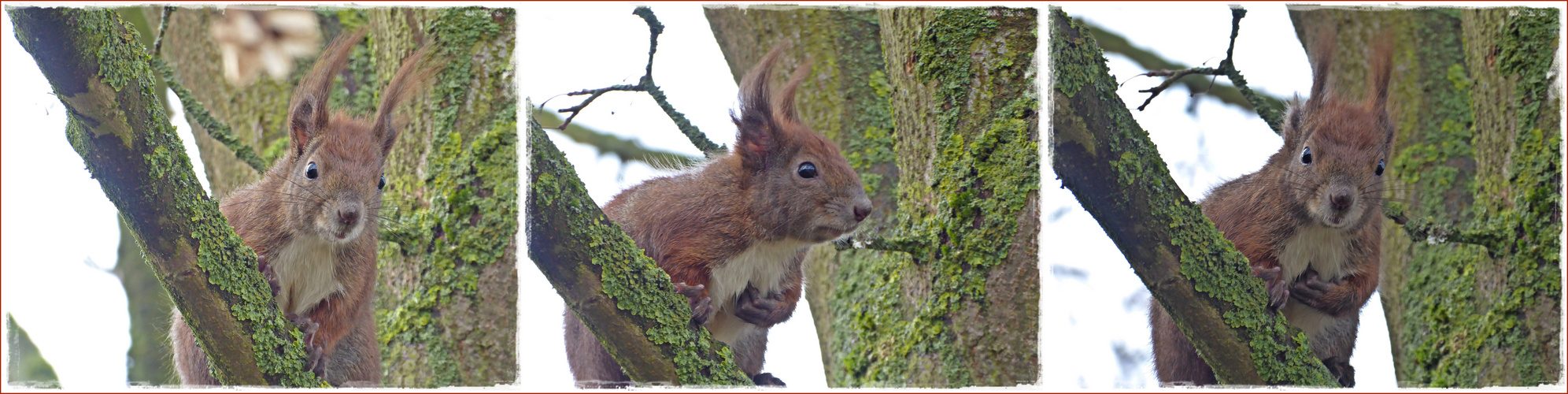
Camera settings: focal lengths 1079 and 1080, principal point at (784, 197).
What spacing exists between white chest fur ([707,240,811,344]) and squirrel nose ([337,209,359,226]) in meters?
0.65

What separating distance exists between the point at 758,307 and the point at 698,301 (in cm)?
16

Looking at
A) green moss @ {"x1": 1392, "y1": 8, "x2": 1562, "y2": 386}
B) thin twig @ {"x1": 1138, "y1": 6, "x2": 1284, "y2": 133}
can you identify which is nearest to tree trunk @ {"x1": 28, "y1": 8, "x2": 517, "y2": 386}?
thin twig @ {"x1": 1138, "y1": 6, "x2": 1284, "y2": 133}

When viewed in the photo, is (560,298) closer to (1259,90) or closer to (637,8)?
(637,8)

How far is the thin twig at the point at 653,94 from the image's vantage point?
6.78 ft

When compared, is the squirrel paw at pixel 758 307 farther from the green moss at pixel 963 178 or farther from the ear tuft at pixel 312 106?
the ear tuft at pixel 312 106

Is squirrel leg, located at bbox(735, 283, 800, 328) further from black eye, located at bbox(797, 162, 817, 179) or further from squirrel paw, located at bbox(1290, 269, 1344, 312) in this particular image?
squirrel paw, located at bbox(1290, 269, 1344, 312)

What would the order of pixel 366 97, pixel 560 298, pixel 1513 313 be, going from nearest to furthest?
pixel 560 298, pixel 1513 313, pixel 366 97

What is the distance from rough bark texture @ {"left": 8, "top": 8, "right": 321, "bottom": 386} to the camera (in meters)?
1.61

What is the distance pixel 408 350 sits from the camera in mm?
2178

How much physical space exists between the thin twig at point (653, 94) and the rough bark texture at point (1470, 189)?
123 centimetres

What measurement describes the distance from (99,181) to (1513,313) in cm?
271

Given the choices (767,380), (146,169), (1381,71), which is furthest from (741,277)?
(1381,71)

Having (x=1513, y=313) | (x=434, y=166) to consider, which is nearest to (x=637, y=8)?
(x=434, y=166)

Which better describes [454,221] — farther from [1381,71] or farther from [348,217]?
[1381,71]
